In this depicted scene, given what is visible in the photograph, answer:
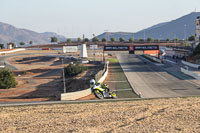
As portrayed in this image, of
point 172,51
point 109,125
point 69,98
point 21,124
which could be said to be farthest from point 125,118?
point 172,51

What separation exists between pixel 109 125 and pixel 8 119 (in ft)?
22.6

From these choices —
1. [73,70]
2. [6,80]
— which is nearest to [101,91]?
[6,80]

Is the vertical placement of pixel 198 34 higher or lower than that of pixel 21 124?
higher

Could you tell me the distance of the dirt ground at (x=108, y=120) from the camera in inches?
534

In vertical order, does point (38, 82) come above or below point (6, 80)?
below

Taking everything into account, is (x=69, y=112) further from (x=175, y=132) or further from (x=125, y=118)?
(x=175, y=132)

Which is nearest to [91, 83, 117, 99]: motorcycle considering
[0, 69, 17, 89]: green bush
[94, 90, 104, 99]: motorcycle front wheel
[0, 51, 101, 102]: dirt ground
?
[94, 90, 104, 99]: motorcycle front wheel

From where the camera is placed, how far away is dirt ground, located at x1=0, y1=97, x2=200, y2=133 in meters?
13.6

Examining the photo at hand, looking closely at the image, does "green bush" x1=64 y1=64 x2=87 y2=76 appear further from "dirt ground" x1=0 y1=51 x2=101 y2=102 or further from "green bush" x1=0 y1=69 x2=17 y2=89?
"green bush" x1=0 y1=69 x2=17 y2=89

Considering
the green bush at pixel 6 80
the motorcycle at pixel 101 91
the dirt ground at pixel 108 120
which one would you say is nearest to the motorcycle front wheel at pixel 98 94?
the motorcycle at pixel 101 91

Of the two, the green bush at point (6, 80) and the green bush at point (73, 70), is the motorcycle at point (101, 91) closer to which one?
the green bush at point (6, 80)

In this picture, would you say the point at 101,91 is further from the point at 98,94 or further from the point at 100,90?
the point at 98,94

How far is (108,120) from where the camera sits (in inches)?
603

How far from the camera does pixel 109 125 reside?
1420 cm
